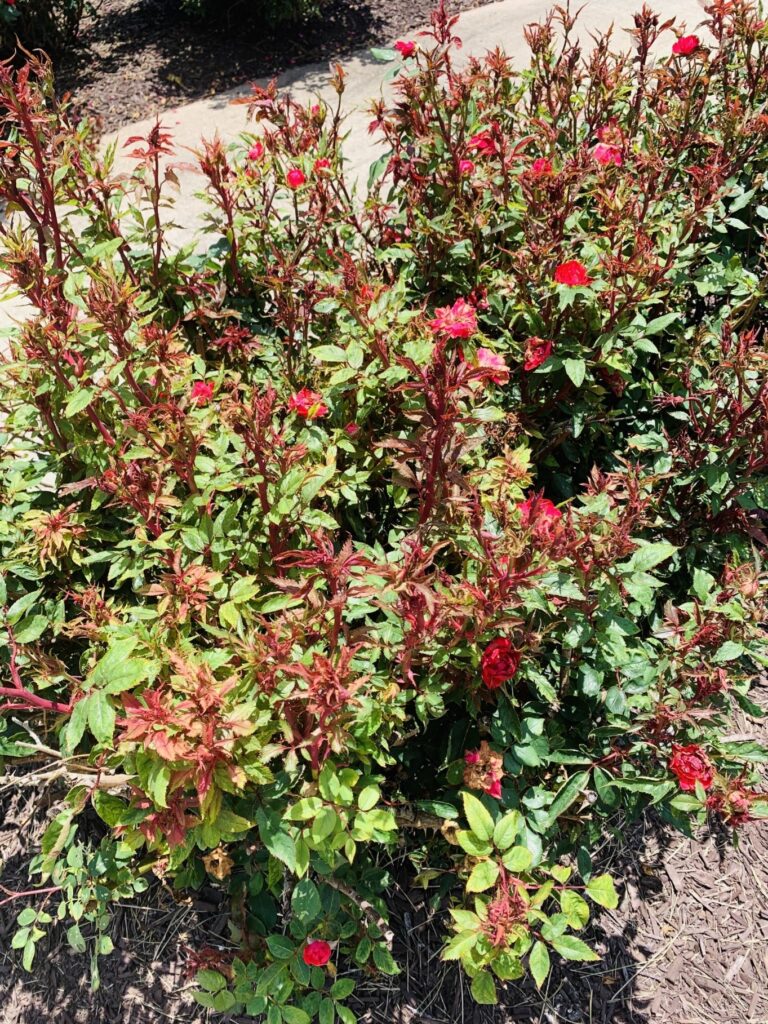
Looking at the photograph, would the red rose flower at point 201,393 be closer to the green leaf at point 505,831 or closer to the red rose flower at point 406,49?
the green leaf at point 505,831

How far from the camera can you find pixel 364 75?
239 inches

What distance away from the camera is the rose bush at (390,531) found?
4.67 feet

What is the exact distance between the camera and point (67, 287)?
180 cm

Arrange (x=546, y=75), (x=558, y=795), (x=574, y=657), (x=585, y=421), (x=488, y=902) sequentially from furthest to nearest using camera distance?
1. (x=546, y=75)
2. (x=585, y=421)
3. (x=574, y=657)
4. (x=558, y=795)
5. (x=488, y=902)

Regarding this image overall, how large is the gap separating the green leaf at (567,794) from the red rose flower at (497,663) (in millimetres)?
318

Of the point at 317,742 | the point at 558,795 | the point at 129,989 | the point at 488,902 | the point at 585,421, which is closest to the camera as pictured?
the point at 317,742

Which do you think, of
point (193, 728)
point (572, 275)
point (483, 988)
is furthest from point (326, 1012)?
point (572, 275)

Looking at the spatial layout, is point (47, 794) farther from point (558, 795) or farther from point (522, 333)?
point (522, 333)

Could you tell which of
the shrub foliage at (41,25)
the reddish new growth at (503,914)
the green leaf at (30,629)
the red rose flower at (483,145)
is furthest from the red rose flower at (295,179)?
the shrub foliage at (41,25)

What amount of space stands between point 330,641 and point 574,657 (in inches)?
25.0

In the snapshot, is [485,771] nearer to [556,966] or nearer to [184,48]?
[556,966]

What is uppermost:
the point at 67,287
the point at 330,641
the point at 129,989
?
the point at 67,287

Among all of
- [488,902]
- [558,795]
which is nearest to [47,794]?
[488,902]

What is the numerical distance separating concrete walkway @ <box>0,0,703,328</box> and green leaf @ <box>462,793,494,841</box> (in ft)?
14.2
